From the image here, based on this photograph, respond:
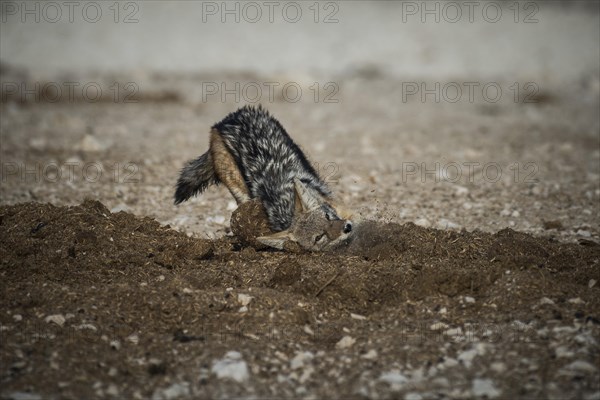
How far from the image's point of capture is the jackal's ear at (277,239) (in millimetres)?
6906

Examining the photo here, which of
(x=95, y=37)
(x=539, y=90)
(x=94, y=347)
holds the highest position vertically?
(x=95, y=37)

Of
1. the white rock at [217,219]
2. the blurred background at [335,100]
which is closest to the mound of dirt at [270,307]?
the white rock at [217,219]

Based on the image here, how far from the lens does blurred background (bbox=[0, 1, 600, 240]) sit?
968cm

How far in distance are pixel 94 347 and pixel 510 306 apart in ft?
10.2

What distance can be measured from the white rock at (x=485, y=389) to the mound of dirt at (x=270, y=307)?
0.05 m

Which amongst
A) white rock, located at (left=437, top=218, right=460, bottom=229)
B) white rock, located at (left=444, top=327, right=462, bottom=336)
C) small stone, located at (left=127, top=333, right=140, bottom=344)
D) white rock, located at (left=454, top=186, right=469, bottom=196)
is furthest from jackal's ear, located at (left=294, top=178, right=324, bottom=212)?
white rock, located at (left=454, top=186, right=469, bottom=196)

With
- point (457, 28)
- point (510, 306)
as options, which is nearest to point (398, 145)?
point (510, 306)

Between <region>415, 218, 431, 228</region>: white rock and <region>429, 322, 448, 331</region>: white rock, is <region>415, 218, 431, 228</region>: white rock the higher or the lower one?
the higher one

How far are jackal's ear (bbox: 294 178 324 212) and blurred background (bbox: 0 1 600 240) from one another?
3.38 feet

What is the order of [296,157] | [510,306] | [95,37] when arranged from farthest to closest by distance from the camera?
[95,37], [296,157], [510,306]

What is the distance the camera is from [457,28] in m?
21.4

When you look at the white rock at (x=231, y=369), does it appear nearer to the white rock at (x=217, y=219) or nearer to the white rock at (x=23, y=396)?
the white rock at (x=23, y=396)

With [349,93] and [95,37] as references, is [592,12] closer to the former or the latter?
[349,93]

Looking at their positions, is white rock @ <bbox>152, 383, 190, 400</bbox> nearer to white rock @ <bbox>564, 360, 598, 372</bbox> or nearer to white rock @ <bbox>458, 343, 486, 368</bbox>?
white rock @ <bbox>458, 343, 486, 368</bbox>
